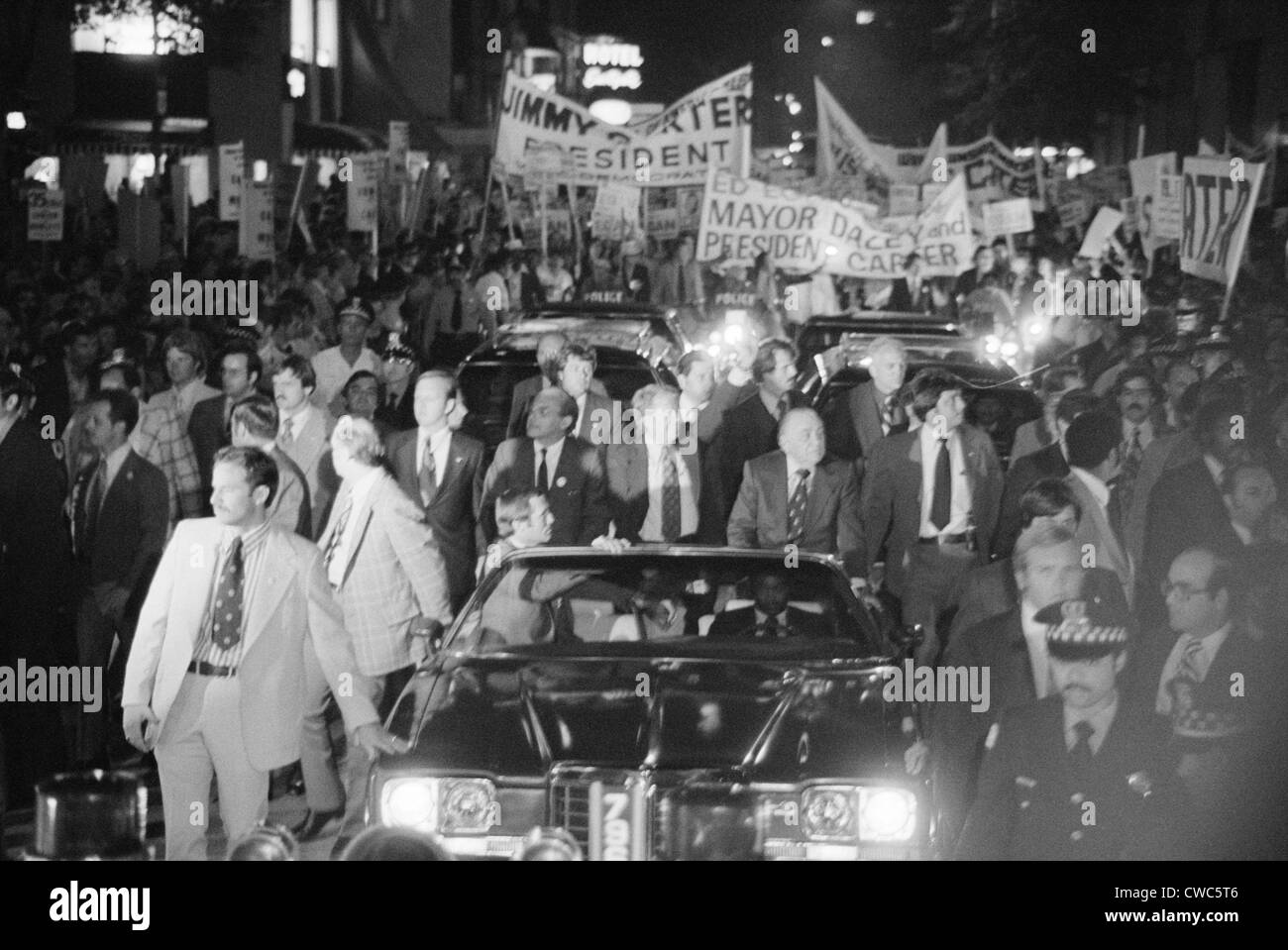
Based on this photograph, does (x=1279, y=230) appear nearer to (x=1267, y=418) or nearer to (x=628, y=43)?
(x=1267, y=418)

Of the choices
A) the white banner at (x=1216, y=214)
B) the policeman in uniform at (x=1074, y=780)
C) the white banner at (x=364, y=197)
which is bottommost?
the policeman in uniform at (x=1074, y=780)

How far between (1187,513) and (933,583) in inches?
72.1

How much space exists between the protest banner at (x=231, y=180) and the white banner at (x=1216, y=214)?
11410mm

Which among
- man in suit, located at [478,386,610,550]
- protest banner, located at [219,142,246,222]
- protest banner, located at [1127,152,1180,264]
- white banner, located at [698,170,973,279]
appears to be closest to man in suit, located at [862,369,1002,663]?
man in suit, located at [478,386,610,550]

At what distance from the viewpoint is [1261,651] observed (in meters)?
6.09

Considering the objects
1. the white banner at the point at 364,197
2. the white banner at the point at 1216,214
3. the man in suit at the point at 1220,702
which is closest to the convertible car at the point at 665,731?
the man in suit at the point at 1220,702

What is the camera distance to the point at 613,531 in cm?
1056

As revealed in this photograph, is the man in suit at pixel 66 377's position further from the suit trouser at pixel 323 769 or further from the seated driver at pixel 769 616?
the seated driver at pixel 769 616

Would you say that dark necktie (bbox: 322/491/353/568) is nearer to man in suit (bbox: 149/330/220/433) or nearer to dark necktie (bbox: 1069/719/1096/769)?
man in suit (bbox: 149/330/220/433)

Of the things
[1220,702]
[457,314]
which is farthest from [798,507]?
[457,314]

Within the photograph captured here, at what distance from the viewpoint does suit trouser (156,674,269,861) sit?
7.22m

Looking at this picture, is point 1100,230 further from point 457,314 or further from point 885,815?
point 885,815

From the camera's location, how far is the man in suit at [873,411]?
12.4 meters
